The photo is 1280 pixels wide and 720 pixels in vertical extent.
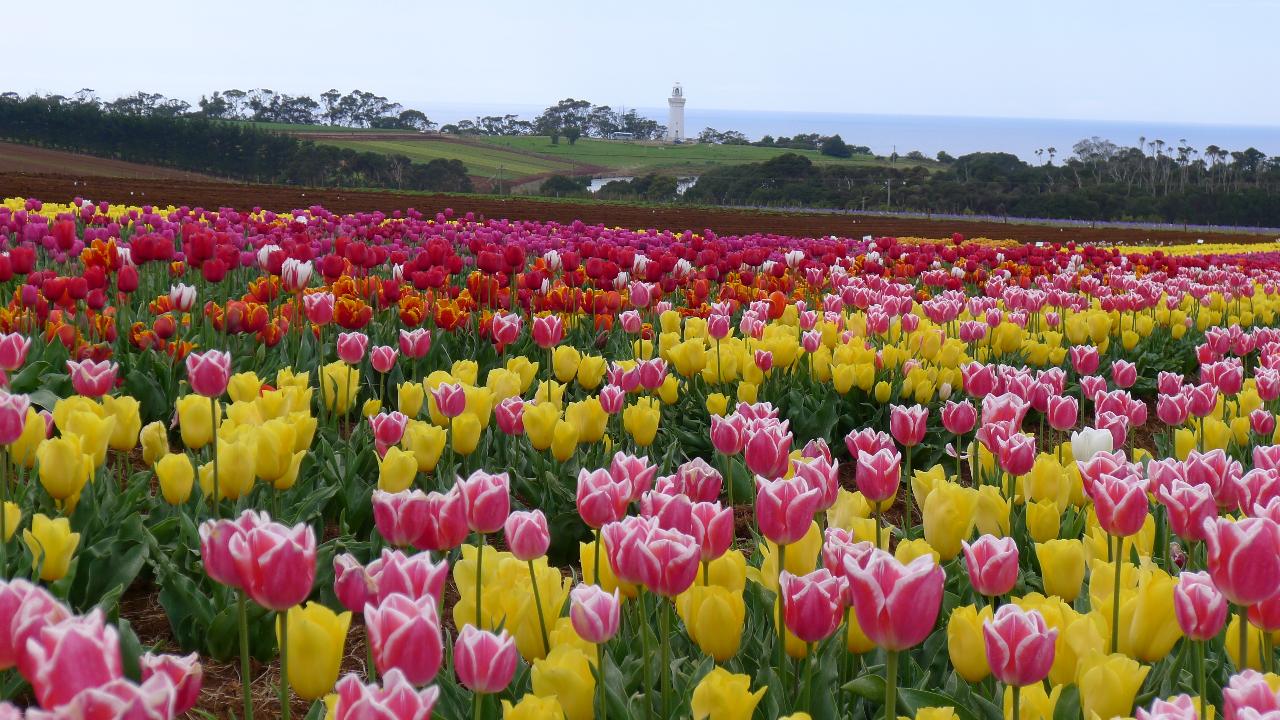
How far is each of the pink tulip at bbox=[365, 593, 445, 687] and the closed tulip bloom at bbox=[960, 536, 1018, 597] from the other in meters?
0.93

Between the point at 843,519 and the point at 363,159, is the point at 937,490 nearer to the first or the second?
the point at 843,519

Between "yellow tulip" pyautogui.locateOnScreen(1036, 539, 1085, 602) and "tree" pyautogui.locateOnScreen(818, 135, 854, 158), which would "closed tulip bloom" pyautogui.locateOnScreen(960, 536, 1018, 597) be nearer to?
"yellow tulip" pyautogui.locateOnScreen(1036, 539, 1085, 602)

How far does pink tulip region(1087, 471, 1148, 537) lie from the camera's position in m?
2.04

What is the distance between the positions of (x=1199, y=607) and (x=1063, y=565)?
1.70 feet

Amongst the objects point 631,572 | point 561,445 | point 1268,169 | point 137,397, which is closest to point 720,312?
point 561,445

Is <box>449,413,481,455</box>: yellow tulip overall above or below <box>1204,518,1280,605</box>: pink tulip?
below

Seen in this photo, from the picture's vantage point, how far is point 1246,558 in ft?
5.00

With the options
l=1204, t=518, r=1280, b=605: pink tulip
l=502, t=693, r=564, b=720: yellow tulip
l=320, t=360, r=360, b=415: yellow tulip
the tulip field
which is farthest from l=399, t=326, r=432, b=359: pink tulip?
l=1204, t=518, r=1280, b=605: pink tulip

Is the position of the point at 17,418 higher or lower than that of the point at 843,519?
higher

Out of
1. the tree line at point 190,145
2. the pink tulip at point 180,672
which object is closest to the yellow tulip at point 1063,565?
the pink tulip at point 180,672

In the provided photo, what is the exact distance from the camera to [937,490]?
2.21 meters

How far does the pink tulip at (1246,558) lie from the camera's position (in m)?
1.51

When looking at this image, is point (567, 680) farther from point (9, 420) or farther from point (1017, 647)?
point (9, 420)

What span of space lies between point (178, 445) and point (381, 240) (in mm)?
5463
